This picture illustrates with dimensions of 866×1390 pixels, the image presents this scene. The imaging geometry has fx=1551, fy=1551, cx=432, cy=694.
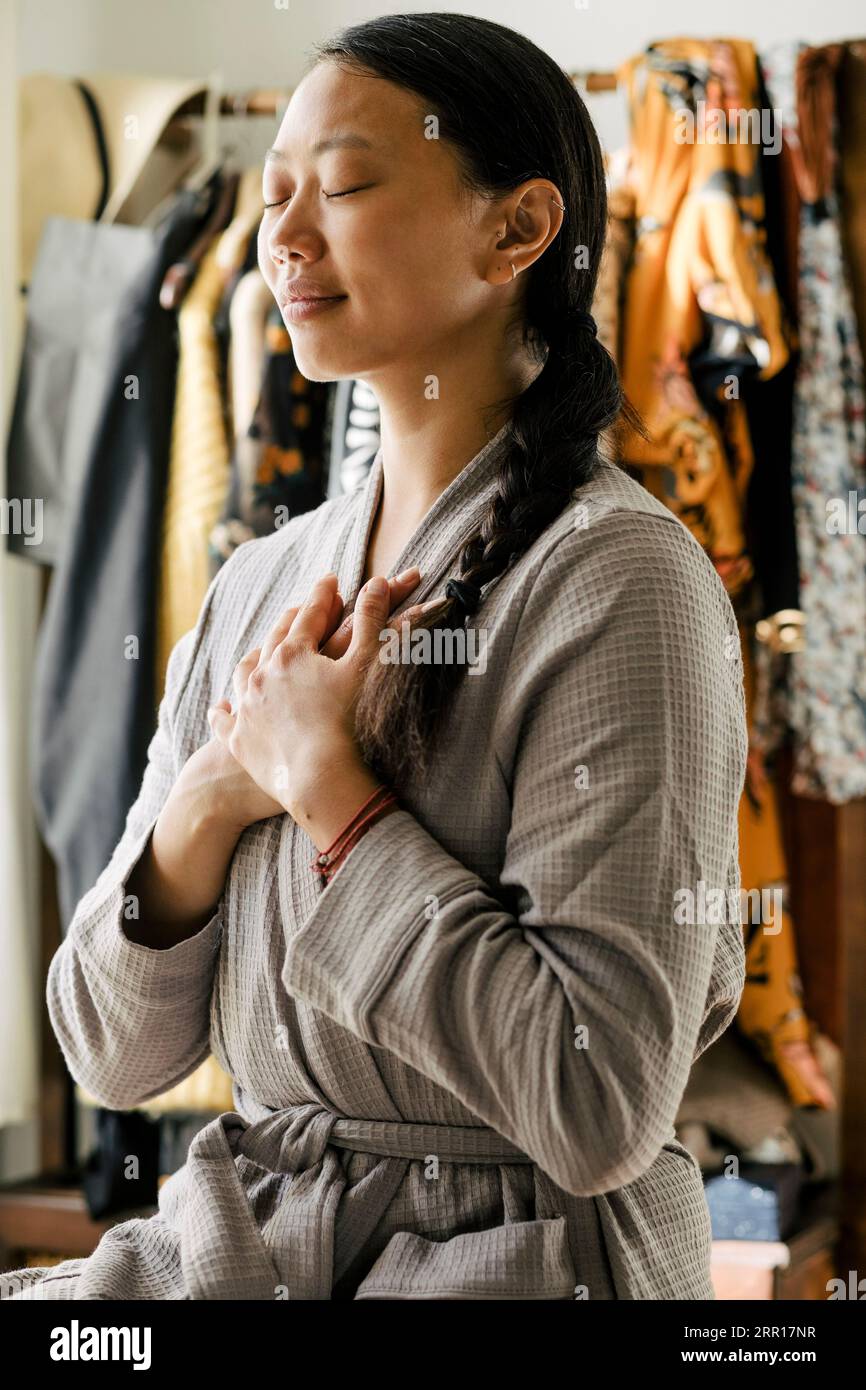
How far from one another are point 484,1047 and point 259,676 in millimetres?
255

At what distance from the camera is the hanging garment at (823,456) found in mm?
1804

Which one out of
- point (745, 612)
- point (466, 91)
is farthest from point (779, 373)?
point (466, 91)

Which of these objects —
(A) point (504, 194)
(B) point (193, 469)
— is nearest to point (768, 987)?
(B) point (193, 469)

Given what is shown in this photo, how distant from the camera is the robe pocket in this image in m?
0.78

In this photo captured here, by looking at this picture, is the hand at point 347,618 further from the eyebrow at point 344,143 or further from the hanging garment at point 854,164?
the hanging garment at point 854,164

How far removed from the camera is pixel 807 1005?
2.04m

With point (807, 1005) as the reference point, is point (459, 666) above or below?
above

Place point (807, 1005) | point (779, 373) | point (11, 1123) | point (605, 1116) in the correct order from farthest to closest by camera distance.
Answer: point (11, 1123), point (807, 1005), point (779, 373), point (605, 1116)

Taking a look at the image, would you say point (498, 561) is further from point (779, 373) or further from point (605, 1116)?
point (779, 373)

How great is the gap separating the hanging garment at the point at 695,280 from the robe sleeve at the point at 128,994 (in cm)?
91

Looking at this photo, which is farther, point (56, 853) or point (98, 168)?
point (98, 168)

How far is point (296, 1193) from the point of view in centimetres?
84

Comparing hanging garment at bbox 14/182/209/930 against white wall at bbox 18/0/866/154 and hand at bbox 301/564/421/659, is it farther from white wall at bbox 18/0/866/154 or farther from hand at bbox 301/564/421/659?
hand at bbox 301/564/421/659

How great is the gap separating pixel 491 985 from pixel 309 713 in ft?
0.61
